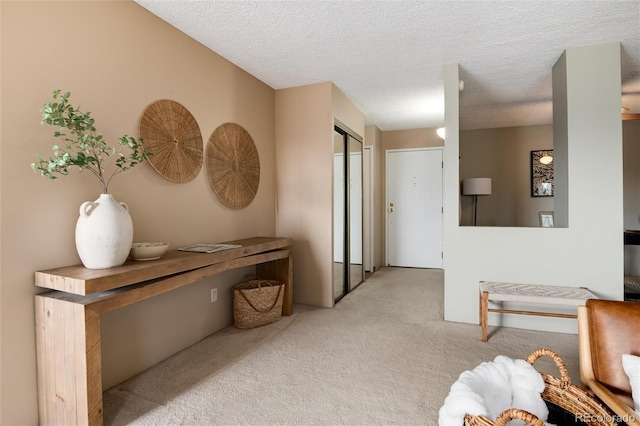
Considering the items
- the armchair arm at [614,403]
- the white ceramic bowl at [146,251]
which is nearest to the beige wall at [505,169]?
the armchair arm at [614,403]

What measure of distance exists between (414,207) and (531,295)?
3.14 meters

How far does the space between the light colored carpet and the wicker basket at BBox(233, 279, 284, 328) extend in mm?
79

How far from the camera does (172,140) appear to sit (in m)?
2.32

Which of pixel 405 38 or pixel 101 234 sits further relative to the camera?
pixel 405 38

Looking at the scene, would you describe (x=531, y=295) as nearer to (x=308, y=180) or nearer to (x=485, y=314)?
(x=485, y=314)

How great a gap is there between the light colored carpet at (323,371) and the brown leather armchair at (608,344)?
0.74 m

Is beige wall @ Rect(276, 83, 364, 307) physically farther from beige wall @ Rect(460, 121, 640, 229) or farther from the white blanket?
beige wall @ Rect(460, 121, 640, 229)

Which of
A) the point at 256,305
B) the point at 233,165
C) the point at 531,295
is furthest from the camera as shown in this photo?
the point at 233,165

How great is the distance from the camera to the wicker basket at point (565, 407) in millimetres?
917

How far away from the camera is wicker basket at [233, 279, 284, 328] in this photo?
9.23ft

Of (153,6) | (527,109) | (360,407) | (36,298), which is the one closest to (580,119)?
(527,109)

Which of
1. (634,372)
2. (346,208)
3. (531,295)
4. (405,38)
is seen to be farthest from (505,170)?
(634,372)

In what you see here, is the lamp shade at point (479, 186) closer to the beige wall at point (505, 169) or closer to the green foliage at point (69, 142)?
the beige wall at point (505, 169)

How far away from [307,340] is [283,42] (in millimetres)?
2329
